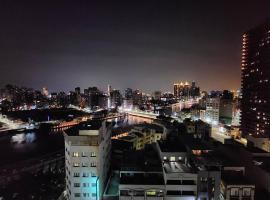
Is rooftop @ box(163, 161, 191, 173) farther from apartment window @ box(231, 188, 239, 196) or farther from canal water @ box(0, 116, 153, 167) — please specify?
canal water @ box(0, 116, 153, 167)

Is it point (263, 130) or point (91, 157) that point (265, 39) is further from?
point (91, 157)

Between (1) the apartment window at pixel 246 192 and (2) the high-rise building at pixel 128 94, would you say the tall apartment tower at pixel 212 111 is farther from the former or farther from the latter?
(2) the high-rise building at pixel 128 94

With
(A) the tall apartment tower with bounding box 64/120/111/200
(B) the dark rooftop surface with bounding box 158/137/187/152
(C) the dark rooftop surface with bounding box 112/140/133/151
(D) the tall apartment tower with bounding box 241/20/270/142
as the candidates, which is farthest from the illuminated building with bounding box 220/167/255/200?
(D) the tall apartment tower with bounding box 241/20/270/142

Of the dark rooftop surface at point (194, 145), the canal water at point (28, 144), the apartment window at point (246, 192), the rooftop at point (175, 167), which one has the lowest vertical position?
the canal water at point (28, 144)

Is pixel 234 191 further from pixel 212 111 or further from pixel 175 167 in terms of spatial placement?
pixel 212 111

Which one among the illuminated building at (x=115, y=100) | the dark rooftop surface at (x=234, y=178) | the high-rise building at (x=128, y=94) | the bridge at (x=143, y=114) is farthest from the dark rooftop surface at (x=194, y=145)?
the high-rise building at (x=128, y=94)
